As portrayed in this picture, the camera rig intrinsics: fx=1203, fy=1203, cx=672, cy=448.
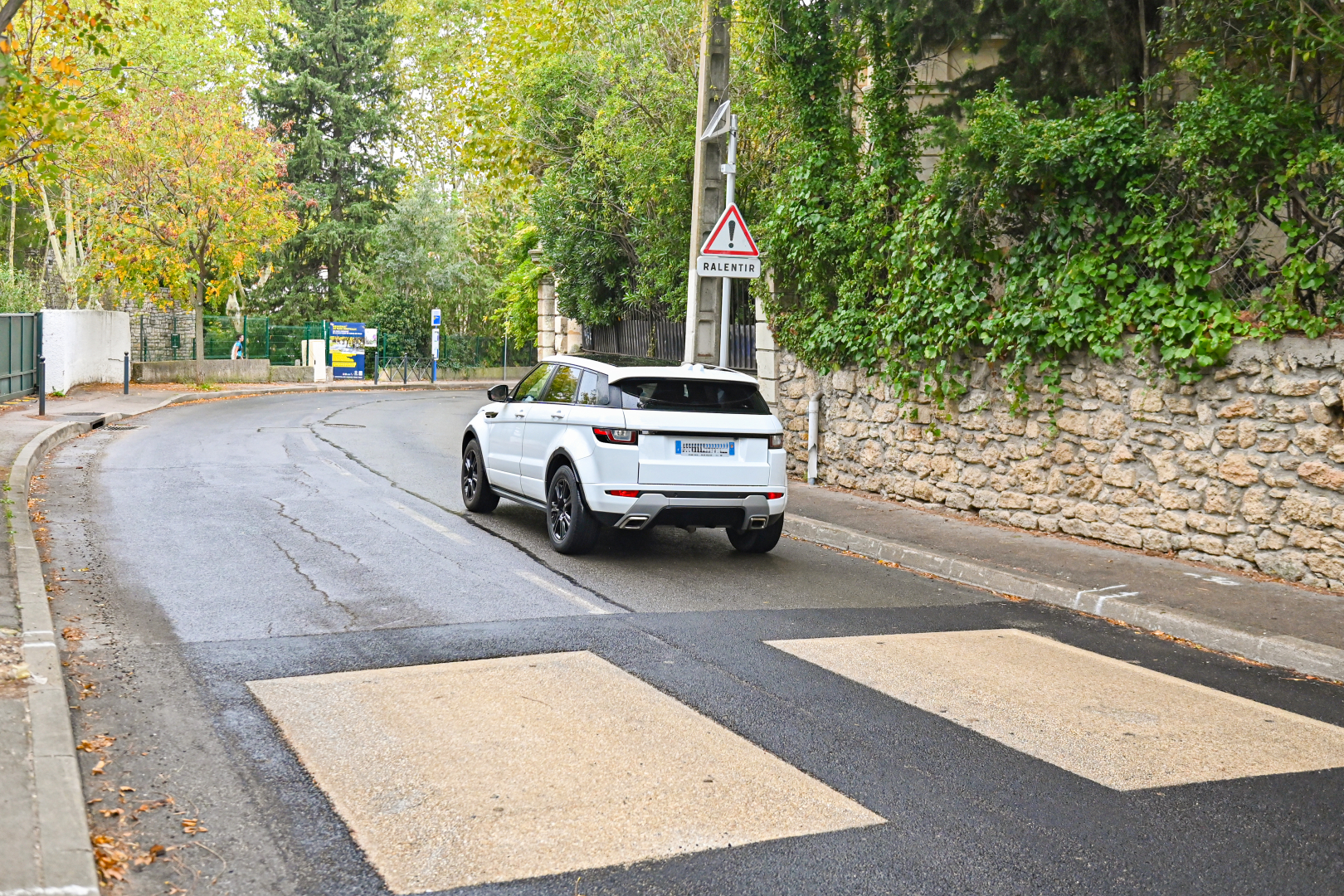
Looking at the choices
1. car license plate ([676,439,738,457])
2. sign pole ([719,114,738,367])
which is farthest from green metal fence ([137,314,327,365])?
car license plate ([676,439,738,457])

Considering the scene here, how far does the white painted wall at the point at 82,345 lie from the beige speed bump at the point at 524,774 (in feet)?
79.9

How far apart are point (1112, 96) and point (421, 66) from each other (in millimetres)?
48374

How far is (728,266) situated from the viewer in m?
13.7

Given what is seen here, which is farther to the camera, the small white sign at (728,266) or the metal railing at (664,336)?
the metal railing at (664,336)

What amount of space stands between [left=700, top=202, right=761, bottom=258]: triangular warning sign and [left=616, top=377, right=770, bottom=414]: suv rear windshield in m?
4.16

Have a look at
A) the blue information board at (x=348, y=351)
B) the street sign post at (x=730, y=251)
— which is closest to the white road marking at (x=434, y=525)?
the street sign post at (x=730, y=251)

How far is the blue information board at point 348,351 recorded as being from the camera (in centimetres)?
4259

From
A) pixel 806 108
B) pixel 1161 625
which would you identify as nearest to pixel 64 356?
pixel 806 108

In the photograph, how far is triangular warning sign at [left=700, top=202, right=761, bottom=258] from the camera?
44.7 ft

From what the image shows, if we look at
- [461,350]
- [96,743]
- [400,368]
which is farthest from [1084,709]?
[461,350]

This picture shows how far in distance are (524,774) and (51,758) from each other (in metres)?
1.74

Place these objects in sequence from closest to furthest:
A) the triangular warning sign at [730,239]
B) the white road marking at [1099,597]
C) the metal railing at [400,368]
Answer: the white road marking at [1099,597] < the triangular warning sign at [730,239] < the metal railing at [400,368]

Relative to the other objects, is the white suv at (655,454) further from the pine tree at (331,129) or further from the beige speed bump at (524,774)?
the pine tree at (331,129)

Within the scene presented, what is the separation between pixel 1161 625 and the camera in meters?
7.80
